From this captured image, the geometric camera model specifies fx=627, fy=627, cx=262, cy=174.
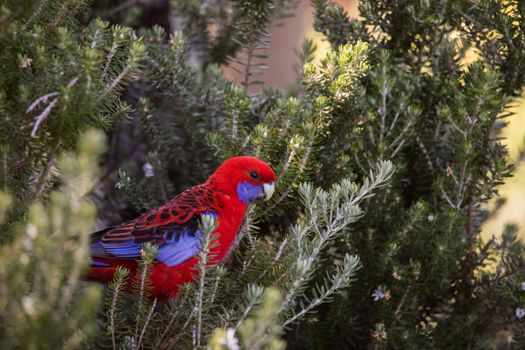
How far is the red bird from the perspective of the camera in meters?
2.15

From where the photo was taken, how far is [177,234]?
7.16 feet

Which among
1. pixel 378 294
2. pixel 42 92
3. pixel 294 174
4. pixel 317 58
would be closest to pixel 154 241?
pixel 294 174

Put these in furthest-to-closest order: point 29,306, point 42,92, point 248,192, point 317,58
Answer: point 317,58 → point 248,192 → point 42,92 → point 29,306

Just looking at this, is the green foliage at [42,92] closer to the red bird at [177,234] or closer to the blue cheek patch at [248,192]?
the red bird at [177,234]

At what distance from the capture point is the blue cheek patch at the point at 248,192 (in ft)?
7.34

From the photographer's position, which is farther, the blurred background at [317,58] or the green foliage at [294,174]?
the blurred background at [317,58]

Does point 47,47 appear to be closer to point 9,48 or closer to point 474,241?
point 9,48

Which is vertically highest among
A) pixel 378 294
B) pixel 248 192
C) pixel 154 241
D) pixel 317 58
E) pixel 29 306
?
pixel 317 58

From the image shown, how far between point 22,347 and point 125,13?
2.29 metres

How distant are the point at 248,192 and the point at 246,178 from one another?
80 millimetres

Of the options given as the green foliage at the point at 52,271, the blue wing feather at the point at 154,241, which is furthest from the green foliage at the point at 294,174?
the blue wing feather at the point at 154,241

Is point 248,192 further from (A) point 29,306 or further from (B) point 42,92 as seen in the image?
(A) point 29,306

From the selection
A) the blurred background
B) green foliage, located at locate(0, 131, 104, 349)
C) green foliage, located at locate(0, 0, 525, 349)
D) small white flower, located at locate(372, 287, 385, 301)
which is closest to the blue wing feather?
green foliage, located at locate(0, 0, 525, 349)

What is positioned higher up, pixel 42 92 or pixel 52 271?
pixel 42 92
